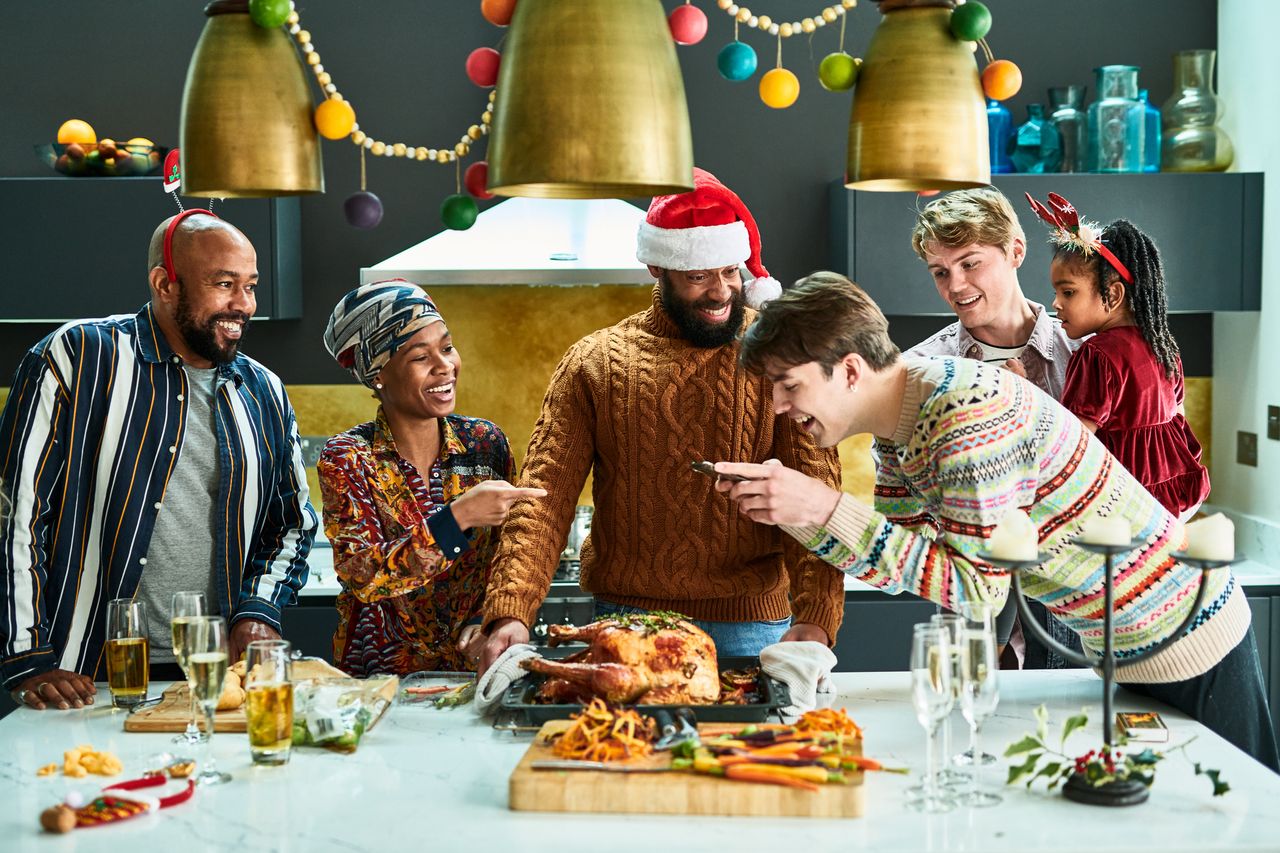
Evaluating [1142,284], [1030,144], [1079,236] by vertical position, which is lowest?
[1142,284]

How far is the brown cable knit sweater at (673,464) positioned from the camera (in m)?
2.58

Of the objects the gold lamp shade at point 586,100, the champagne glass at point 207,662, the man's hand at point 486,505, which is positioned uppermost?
the gold lamp shade at point 586,100

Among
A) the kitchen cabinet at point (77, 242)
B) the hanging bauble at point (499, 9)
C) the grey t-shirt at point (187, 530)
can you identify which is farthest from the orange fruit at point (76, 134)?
the hanging bauble at point (499, 9)

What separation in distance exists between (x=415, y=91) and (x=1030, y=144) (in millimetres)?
1956

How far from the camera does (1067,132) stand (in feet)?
13.2

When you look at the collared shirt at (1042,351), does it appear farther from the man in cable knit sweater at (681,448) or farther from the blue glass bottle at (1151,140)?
the blue glass bottle at (1151,140)

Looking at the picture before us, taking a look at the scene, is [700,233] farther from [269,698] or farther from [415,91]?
[415,91]

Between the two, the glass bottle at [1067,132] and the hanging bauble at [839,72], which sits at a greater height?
the glass bottle at [1067,132]

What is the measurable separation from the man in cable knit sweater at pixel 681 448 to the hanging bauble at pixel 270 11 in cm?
109

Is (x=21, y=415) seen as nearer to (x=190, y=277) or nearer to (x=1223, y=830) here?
(x=190, y=277)

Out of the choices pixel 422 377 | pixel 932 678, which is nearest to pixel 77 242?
pixel 422 377

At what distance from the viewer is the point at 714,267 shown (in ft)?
8.60

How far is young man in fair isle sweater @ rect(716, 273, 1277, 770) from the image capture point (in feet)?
6.40

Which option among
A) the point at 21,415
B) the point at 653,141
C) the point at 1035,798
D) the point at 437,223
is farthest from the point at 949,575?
the point at 437,223
